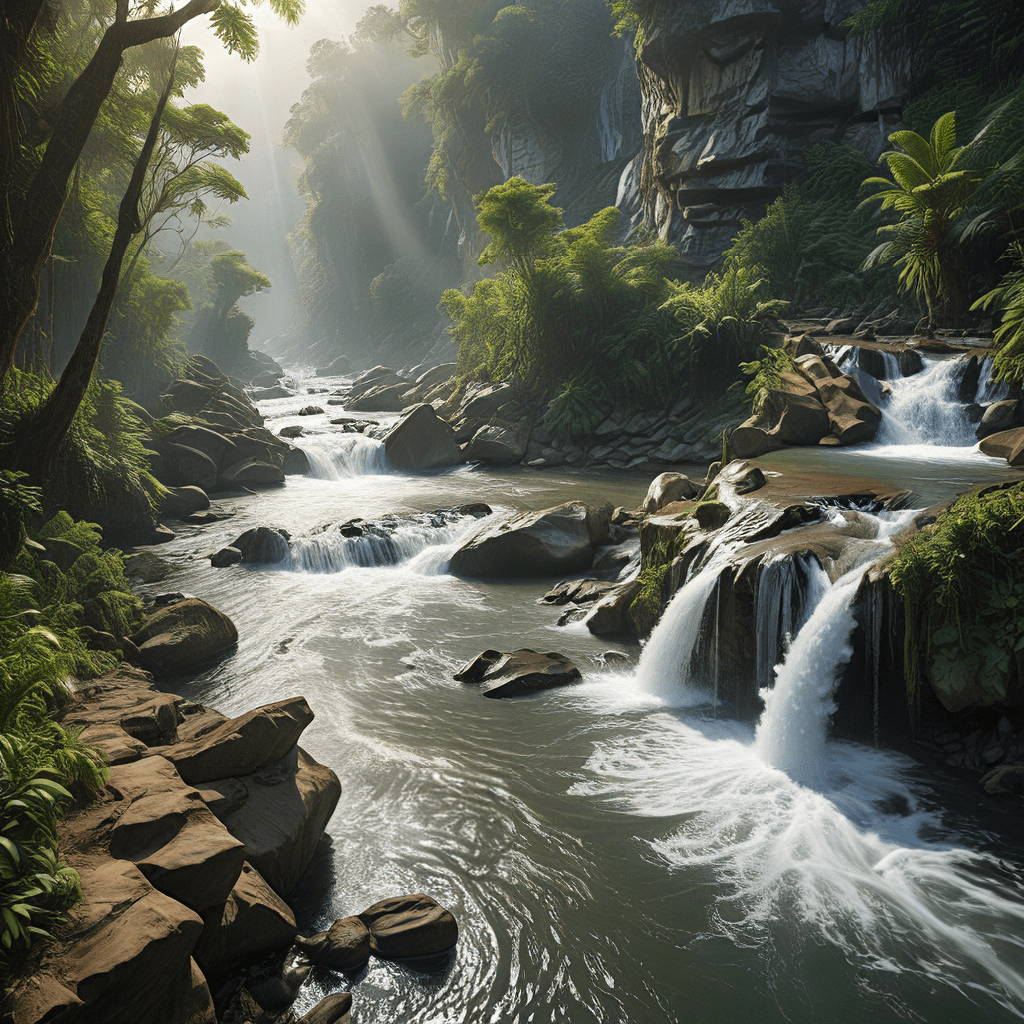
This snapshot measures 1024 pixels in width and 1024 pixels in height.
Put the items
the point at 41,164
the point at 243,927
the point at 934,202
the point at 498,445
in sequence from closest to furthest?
the point at 243,927, the point at 41,164, the point at 934,202, the point at 498,445

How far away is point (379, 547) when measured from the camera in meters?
13.6

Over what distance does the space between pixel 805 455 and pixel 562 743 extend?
7.32 metres

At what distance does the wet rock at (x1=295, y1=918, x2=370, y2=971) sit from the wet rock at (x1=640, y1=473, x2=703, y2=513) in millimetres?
8173

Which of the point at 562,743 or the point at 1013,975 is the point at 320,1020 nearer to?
the point at 562,743

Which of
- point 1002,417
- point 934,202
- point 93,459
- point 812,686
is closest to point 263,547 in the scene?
point 93,459

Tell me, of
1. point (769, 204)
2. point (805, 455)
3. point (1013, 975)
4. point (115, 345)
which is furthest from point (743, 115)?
point (1013, 975)

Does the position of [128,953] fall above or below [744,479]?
below

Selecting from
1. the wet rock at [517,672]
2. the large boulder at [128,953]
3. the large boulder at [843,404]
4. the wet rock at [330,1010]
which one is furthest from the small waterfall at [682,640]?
the large boulder at [843,404]

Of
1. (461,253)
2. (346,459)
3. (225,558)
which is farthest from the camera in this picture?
(461,253)

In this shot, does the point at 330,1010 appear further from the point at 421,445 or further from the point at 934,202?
the point at 421,445

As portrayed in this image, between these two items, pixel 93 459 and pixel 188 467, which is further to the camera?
pixel 188 467

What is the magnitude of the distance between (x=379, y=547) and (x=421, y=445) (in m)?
9.77

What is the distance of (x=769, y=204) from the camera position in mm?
25219

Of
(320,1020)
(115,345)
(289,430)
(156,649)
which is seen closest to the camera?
(320,1020)
